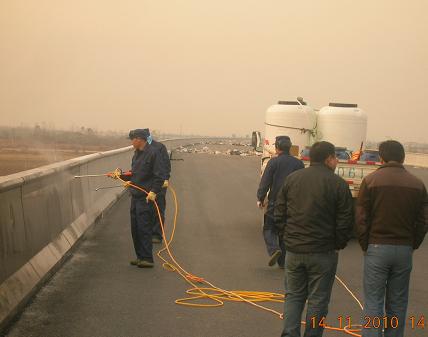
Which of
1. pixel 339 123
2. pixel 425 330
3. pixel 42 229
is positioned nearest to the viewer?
pixel 425 330

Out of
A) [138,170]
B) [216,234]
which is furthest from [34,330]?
[216,234]

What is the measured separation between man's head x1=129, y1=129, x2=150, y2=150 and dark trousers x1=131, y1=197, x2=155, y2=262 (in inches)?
31.6

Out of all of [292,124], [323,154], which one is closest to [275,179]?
[323,154]

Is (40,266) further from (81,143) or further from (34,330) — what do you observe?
(81,143)

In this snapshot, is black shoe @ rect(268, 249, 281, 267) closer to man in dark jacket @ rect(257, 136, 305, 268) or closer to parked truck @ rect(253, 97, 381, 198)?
man in dark jacket @ rect(257, 136, 305, 268)

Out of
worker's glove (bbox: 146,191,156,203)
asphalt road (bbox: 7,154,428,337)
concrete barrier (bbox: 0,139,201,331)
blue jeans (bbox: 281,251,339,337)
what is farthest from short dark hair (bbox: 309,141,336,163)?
worker's glove (bbox: 146,191,156,203)

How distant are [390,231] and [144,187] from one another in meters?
4.57

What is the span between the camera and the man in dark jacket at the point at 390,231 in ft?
16.3

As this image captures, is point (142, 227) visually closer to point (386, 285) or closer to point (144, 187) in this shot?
point (144, 187)

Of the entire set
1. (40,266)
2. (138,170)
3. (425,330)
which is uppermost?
(138,170)

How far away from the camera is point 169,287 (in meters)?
7.51

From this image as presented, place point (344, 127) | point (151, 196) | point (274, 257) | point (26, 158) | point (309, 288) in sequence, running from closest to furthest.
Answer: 1. point (309, 288)
2. point (151, 196)
3. point (274, 257)
4. point (344, 127)
5. point (26, 158)

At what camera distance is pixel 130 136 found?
8852 mm

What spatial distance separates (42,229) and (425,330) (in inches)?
190
